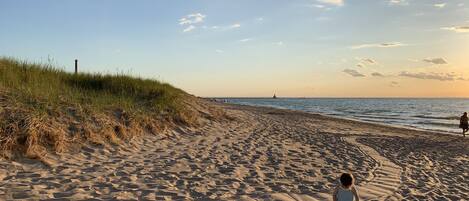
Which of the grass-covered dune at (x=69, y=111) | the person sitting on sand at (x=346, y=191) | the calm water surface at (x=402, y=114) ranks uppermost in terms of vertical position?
the grass-covered dune at (x=69, y=111)

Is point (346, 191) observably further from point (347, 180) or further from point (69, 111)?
point (69, 111)

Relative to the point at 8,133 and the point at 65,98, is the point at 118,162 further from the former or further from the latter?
the point at 65,98

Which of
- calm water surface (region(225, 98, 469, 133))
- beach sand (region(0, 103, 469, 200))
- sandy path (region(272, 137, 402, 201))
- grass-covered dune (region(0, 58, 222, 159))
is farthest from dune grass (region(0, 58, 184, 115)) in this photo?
calm water surface (region(225, 98, 469, 133))

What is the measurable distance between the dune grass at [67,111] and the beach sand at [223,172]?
47cm

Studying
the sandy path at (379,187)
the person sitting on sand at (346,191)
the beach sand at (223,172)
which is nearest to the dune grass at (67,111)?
the beach sand at (223,172)

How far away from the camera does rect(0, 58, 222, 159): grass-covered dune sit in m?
8.48

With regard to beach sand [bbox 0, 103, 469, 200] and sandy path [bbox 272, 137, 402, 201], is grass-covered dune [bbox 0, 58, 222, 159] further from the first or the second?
sandy path [bbox 272, 137, 402, 201]

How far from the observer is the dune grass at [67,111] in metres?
8.50

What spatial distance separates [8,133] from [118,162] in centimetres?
223

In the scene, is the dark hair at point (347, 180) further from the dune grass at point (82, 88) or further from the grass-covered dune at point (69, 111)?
the dune grass at point (82, 88)

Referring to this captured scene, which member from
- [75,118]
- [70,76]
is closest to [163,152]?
[75,118]

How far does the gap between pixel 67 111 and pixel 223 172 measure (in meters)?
4.67

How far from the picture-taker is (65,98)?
11227mm

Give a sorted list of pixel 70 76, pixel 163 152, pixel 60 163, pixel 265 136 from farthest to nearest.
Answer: pixel 70 76
pixel 265 136
pixel 163 152
pixel 60 163
